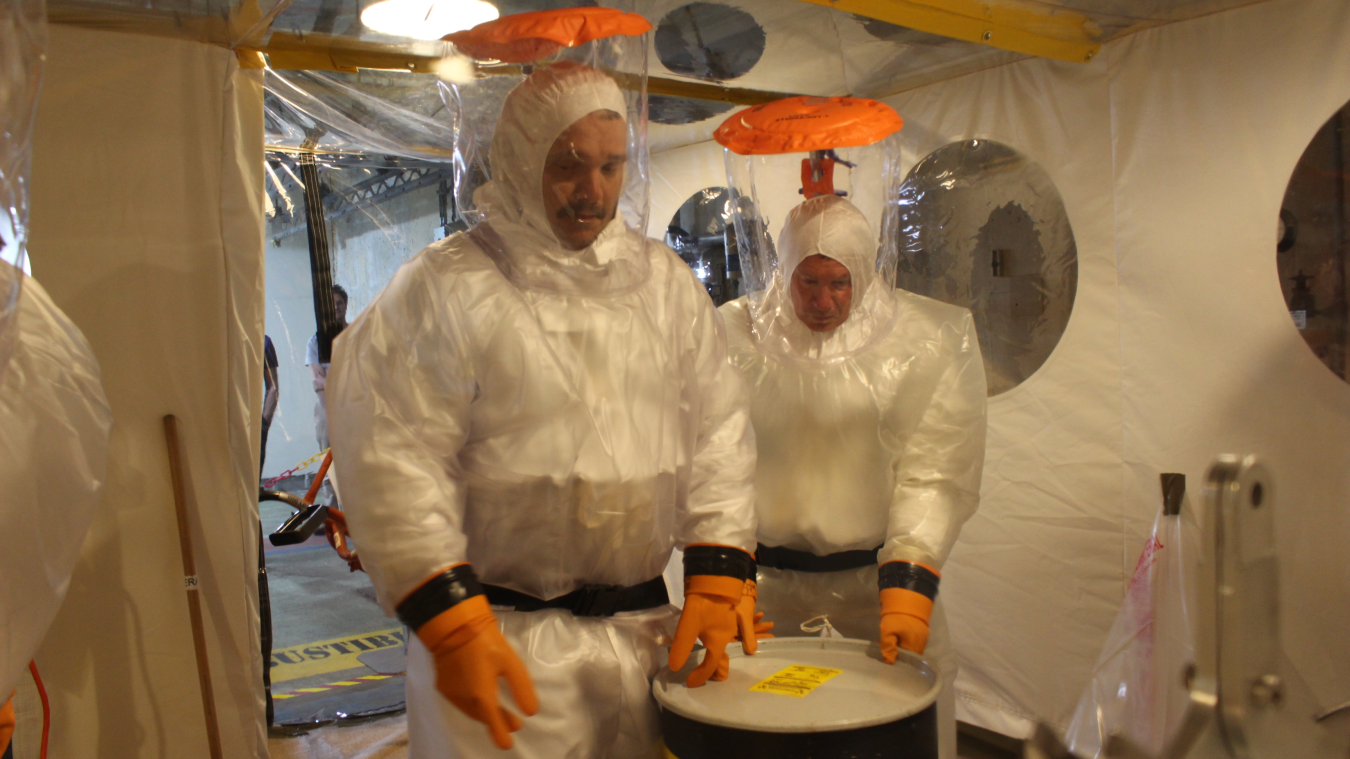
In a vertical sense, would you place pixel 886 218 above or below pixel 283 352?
above

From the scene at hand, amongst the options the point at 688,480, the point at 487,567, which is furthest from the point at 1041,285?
the point at 487,567

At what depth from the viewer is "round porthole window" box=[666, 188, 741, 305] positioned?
10.7 ft

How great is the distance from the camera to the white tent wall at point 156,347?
1.93 metres

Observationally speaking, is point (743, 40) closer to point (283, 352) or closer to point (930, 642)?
point (930, 642)

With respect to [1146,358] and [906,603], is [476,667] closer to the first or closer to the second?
[906,603]

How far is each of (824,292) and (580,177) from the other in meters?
0.76

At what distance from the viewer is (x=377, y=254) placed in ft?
9.64

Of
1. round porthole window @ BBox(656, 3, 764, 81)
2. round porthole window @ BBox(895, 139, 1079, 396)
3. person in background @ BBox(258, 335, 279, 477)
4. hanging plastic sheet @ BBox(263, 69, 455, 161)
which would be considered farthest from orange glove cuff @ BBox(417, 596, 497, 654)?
person in background @ BBox(258, 335, 279, 477)

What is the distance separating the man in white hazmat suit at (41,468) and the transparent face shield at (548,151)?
636 mm

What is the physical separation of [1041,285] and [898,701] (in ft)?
5.52

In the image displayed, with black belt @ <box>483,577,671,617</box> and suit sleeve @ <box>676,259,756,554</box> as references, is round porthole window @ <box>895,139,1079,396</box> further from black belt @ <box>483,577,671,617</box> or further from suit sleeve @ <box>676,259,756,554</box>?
black belt @ <box>483,577,671,617</box>

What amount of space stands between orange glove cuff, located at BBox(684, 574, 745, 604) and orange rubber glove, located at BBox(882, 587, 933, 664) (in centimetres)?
28

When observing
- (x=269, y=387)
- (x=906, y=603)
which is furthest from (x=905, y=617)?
(x=269, y=387)

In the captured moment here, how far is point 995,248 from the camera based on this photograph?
2.64 meters
